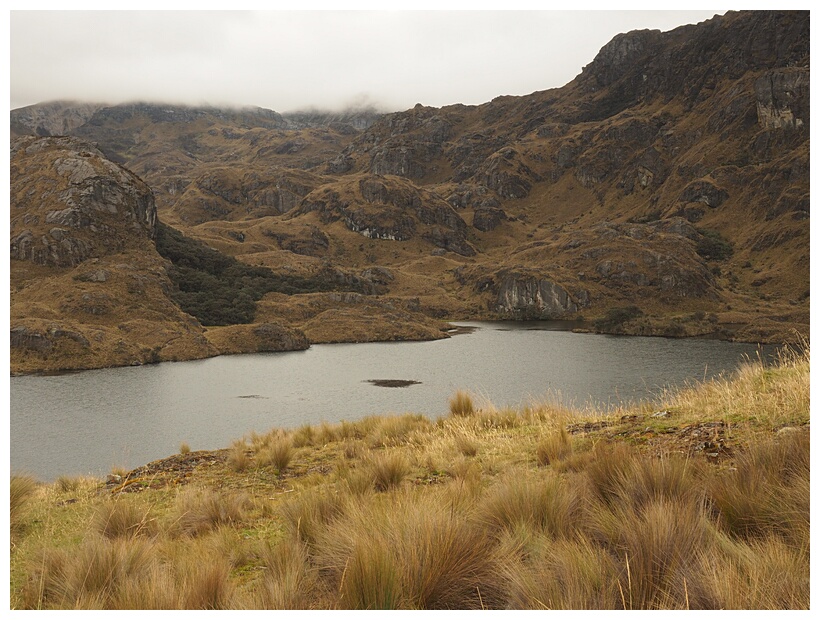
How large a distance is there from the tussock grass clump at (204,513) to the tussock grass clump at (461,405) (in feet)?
23.8

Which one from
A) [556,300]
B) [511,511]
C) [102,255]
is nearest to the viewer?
[511,511]

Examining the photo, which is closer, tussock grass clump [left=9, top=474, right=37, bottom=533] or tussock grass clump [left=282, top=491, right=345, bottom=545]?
tussock grass clump [left=282, top=491, right=345, bottom=545]

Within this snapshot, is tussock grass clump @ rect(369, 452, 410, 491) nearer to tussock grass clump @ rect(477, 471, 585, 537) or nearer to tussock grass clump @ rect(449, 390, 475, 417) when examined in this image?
tussock grass clump @ rect(477, 471, 585, 537)

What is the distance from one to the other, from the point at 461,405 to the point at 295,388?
3327 centimetres

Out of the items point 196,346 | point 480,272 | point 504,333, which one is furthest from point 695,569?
point 480,272

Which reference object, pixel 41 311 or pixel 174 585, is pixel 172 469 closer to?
pixel 174 585

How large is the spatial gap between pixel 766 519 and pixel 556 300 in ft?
342

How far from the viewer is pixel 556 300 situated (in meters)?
105

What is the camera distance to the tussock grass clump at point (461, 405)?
13.5 metres

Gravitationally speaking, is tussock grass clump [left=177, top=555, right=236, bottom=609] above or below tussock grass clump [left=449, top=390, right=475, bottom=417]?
above

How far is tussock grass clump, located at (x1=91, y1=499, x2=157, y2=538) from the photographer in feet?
19.9

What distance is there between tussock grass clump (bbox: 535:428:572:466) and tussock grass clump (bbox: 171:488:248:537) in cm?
415

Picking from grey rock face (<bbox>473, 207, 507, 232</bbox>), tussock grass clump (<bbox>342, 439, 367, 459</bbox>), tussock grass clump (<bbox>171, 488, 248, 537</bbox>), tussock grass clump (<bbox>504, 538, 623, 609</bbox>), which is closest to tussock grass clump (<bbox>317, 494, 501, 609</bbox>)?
tussock grass clump (<bbox>504, 538, 623, 609</bbox>)

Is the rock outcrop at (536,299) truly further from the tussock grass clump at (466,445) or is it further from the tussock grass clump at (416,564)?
the tussock grass clump at (416,564)
